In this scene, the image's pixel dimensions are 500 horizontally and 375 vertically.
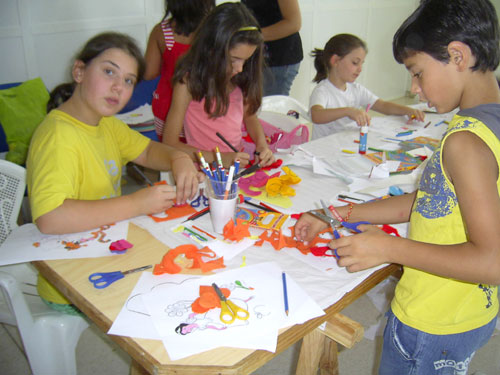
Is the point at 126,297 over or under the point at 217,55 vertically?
under

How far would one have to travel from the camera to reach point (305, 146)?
1836 millimetres

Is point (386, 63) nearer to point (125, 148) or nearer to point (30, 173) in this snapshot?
point (125, 148)

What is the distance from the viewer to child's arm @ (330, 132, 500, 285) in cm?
71

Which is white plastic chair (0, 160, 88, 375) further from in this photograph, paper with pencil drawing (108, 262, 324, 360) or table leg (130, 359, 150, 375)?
paper with pencil drawing (108, 262, 324, 360)

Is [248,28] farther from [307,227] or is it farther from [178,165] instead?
[307,227]

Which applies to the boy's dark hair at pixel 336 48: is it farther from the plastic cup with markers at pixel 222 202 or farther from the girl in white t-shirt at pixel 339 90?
the plastic cup with markers at pixel 222 202

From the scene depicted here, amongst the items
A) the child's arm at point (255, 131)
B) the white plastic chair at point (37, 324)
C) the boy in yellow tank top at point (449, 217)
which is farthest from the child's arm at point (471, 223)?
the child's arm at point (255, 131)

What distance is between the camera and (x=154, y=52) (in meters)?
2.18

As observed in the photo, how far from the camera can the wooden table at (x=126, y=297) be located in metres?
0.70

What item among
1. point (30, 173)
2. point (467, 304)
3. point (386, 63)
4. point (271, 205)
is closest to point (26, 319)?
point (30, 173)

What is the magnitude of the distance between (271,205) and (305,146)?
0.61 meters

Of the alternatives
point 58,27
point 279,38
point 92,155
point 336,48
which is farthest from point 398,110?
point 58,27

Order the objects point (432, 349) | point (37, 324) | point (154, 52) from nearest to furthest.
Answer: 1. point (432, 349)
2. point (37, 324)
3. point (154, 52)

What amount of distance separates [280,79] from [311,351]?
7.08 feet
